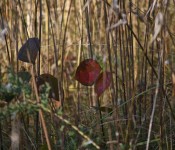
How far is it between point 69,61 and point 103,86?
1.53 m

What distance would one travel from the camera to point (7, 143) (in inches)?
63.6

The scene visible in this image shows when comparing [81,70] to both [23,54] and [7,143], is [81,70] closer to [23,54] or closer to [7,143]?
A: [23,54]

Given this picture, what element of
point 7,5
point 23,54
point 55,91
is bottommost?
point 55,91

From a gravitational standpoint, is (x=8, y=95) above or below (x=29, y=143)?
above

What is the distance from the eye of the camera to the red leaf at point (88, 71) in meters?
1.30

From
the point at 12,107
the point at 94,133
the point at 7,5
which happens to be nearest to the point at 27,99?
the point at 12,107

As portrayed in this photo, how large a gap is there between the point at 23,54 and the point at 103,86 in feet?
0.76

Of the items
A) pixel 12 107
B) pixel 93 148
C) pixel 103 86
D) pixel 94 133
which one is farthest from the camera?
pixel 94 133

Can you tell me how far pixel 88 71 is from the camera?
1311 millimetres

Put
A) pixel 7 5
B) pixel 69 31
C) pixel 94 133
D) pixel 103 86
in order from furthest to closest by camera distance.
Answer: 1. pixel 69 31
2. pixel 7 5
3. pixel 94 133
4. pixel 103 86

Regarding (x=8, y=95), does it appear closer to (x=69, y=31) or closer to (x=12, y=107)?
(x=12, y=107)

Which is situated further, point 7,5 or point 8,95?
point 7,5

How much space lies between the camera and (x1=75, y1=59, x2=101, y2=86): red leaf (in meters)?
1.30

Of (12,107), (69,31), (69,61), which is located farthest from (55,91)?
(69,31)
